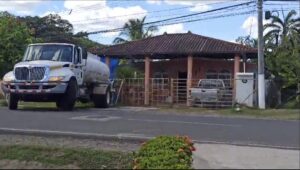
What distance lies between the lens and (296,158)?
9.50m

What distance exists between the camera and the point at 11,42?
43.3 metres

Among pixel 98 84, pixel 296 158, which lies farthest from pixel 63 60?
pixel 296 158

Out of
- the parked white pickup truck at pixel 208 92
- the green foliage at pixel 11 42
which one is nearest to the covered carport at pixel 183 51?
the parked white pickup truck at pixel 208 92

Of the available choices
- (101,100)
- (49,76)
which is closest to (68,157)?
(49,76)

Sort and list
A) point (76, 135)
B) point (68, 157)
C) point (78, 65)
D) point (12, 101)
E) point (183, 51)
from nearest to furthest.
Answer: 1. point (68, 157)
2. point (76, 135)
3. point (12, 101)
4. point (78, 65)
5. point (183, 51)

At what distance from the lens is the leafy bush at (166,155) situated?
25.7 ft

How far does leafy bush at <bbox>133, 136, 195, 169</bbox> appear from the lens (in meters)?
7.84

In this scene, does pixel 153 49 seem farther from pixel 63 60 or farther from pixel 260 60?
pixel 63 60

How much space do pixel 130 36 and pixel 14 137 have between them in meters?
44.9

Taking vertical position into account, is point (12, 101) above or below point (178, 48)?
below

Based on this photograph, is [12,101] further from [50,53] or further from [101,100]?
[101,100]

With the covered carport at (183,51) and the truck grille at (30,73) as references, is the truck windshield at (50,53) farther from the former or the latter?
the covered carport at (183,51)

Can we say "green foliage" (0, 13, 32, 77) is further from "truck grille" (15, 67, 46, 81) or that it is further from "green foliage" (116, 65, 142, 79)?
"truck grille" (15, 67, 46, 81)

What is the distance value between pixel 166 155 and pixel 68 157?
2.58 m
